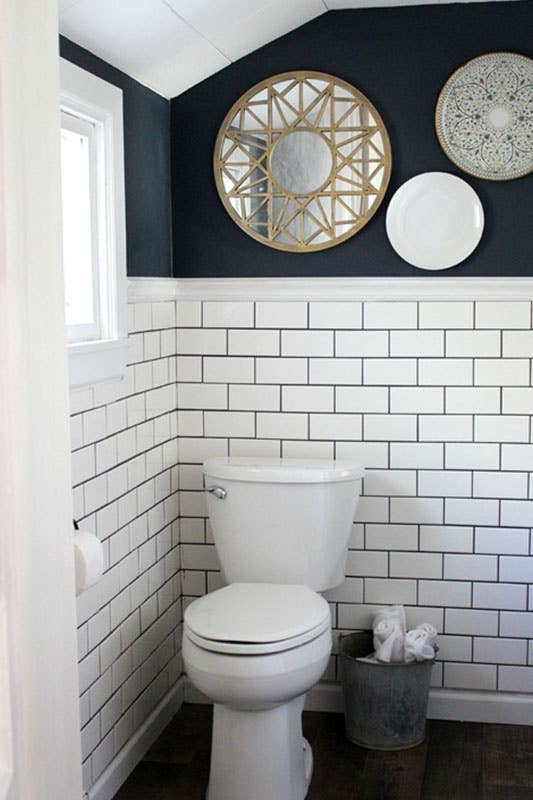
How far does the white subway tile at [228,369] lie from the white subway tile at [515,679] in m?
1.33

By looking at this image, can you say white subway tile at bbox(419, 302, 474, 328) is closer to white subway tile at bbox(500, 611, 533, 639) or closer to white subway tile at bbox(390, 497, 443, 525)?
white subway tile at bbox(390, 497, 443, 525)

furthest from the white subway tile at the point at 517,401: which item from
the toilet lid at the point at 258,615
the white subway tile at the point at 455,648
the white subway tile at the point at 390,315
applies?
the toilet lid at the point at 258,615

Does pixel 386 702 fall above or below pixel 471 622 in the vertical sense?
below

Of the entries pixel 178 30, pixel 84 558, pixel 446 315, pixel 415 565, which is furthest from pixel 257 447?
pixel 84 558

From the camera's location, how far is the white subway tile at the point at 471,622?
A: 3.64 metres

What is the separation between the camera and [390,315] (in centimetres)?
358

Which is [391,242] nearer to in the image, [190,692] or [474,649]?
[474,649]

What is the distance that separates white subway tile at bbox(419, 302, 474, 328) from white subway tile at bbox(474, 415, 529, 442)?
324mm

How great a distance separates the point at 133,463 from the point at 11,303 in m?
2.47

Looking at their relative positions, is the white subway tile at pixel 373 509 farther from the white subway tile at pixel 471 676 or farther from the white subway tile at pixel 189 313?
the white subway tile at pixel 189 313

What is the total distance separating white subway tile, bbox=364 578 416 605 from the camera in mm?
3676

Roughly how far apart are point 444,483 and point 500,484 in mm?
185

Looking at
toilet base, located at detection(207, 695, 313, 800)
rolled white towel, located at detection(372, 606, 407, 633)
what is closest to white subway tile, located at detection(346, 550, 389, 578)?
rolled white towel, located at detection(372, 606, 407, 633)

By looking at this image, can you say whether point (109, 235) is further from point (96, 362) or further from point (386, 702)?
point (386, 702)
